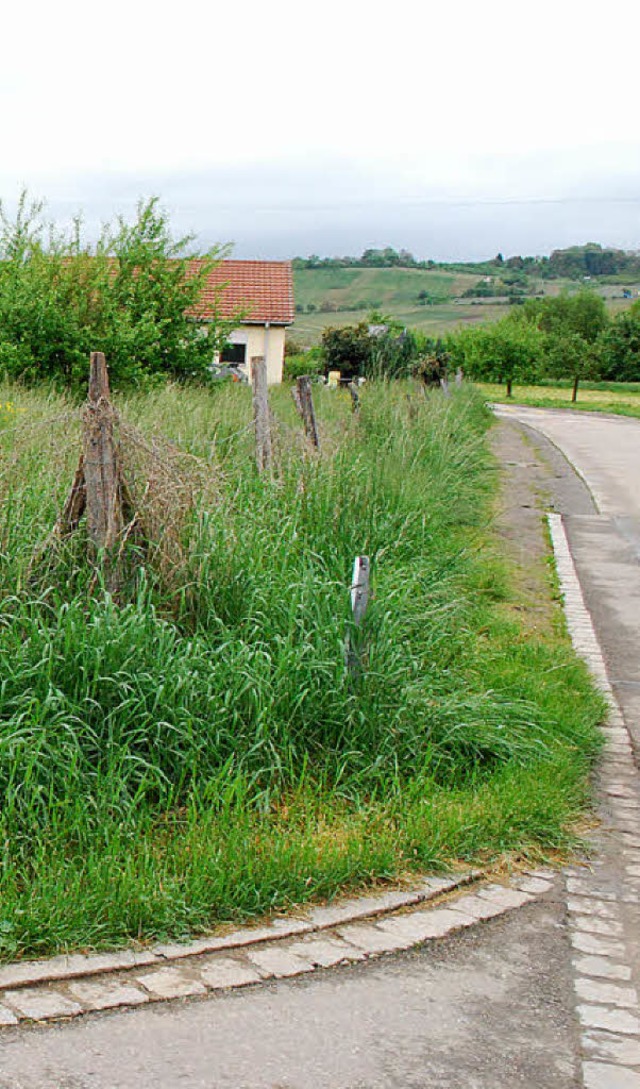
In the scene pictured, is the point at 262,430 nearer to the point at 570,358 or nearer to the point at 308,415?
the point at 308,415

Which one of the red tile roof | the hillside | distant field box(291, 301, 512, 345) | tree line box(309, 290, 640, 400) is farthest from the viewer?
the hillside

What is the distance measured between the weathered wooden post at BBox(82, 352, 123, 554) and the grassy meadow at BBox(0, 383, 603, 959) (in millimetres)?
132

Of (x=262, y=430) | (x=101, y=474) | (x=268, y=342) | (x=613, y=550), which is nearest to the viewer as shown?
(x=101, y=474)

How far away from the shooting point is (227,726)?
545cm

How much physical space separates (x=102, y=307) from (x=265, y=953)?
47.6 feet

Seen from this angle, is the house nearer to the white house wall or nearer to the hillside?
the white house wall

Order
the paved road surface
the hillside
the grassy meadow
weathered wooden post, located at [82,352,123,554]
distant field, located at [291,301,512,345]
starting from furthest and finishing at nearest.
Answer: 1. the hillside
2. distant field, located at [291,301,512,345]
3. the paved road surface
4. weathered wooden post, located at [82,352,123,554]
5. the grassy meadow

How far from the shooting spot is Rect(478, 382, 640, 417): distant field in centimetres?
5503

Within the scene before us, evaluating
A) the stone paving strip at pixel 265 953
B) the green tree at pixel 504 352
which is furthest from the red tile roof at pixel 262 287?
the stone paving strip at pixel 265 953

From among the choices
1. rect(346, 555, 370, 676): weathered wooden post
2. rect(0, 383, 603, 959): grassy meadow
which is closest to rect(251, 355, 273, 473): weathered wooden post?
rect(0, 383, 603, 959): grassy meadow

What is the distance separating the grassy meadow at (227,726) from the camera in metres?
4.43

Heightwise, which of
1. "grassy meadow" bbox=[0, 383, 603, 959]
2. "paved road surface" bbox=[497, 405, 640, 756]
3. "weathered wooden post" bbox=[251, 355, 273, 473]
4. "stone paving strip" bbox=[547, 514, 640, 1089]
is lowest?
"paved road surface" bbox=[497, 405, 640, 756]

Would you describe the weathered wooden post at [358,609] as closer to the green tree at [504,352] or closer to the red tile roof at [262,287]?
the red tile roof at [262,287]

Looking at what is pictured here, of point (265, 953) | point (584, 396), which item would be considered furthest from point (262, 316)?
point (265, 953)
